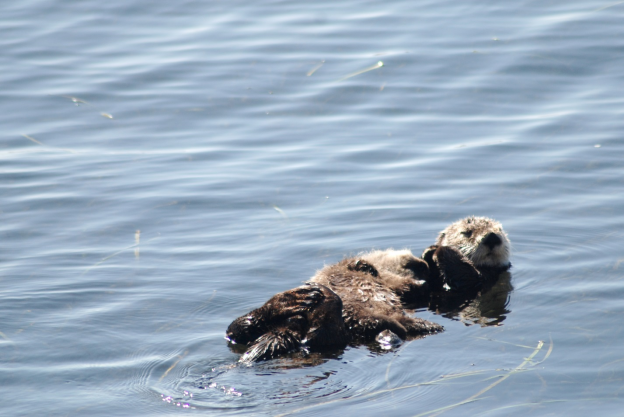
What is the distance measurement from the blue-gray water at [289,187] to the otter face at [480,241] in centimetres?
20

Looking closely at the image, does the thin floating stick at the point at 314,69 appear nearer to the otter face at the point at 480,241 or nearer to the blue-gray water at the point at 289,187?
the blue-gray water at the point at 289,187

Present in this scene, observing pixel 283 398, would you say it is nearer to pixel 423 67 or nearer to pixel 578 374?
pixel 578 374

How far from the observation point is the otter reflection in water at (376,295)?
4809 millimetres

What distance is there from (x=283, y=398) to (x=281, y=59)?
8267 millimetres

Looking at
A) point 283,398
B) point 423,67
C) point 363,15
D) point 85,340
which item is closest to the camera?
point 283,398

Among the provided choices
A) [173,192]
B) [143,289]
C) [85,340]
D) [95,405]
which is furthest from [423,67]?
[95,405]

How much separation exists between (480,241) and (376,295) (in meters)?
1.13

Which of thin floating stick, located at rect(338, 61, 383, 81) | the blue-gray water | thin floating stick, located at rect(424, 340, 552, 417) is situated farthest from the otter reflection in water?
thin floating stick, located at rect(338, 61, 383, 81)

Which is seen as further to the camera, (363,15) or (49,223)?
(363,15)

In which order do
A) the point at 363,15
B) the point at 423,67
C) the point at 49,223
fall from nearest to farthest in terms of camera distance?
the point at 49,223 → the point at 423,67 → the point at 363,15

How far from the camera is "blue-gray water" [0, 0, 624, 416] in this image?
4.51m

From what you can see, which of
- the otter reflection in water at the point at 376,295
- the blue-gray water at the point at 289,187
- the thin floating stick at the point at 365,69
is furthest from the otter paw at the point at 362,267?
the thin floating stick at the point at 365,69

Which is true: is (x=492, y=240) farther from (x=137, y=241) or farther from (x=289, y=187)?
(x=137, y=241)

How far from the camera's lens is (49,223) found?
7418 millimetres
